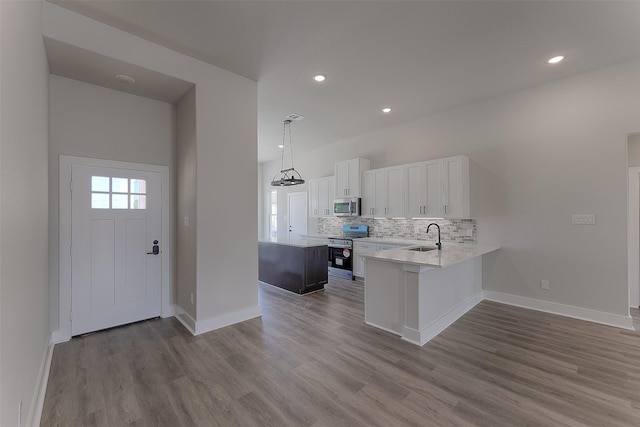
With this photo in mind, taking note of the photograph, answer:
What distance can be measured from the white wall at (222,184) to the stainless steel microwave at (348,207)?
273 cm

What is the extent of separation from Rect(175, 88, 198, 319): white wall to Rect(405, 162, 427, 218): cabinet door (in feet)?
11.8

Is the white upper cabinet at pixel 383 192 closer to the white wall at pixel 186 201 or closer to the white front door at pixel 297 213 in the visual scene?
the white front door at pixel 297 213

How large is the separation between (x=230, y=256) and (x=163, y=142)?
183cm

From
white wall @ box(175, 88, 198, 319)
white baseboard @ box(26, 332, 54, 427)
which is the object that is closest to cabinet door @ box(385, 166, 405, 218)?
white wall @ box(175, 88, 198, 319)

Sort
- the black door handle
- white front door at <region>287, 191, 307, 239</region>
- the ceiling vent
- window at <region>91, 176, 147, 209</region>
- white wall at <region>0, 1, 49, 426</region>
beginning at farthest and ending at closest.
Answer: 1. white front door at <region>287, 191, 307, 239</region>
2. the ceiling vent
3. the black door handle
4. window at <region>91, 176, 147, 209</region>
5. white wall at <region>0, 1, 49, 426</region>

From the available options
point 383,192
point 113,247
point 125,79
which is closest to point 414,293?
point 383,192

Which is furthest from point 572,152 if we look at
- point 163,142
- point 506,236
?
point 163,142

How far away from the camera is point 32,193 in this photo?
1.95 meters

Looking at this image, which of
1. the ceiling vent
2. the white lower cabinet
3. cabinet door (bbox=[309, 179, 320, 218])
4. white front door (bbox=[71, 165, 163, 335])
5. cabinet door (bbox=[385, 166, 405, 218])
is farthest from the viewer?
cabinet door (bbox=[309, 179, 320, 218])

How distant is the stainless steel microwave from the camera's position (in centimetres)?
593

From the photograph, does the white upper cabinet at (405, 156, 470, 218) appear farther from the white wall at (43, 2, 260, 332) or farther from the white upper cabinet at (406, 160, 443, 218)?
the white wall at (43, 2, 260, 332)

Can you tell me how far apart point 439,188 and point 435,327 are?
7.84 ft

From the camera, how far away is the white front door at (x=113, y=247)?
3.13 m

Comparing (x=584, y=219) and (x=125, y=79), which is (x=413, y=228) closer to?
(x=584, y=219)
